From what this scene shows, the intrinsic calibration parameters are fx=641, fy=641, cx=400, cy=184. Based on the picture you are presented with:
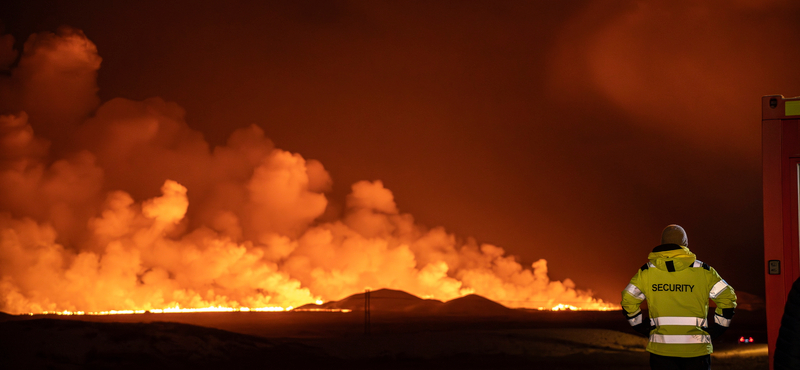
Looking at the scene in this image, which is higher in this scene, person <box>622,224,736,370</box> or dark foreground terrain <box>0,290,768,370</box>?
person <box>622,224,736,370</box>

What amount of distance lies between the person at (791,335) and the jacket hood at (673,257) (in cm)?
267

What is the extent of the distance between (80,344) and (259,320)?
13277 mm

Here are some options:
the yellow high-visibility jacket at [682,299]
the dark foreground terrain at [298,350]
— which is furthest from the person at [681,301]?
the dark foreground terrain at [298,350]

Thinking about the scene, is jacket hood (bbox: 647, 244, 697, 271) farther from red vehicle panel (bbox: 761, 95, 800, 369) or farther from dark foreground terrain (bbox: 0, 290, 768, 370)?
dark foreground terrain (bbox: 0, 290, 768, 370)

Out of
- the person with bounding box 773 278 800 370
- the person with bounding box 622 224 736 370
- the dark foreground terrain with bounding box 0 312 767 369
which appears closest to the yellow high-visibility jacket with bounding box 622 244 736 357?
the person with bounding box 622 224 736 370

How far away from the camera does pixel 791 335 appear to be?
188cm

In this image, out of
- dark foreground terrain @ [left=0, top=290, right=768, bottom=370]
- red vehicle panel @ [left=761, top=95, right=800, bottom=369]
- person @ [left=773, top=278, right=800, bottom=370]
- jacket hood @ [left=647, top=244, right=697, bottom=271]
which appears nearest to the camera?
person @ [left=773, top=278, right=800, bottom=370]

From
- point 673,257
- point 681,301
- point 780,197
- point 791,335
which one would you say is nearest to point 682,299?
point 681,301

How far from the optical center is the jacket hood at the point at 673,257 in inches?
177

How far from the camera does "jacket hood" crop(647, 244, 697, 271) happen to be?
4492 mm

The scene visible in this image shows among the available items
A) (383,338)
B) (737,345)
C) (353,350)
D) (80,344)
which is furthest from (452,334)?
(80,344)

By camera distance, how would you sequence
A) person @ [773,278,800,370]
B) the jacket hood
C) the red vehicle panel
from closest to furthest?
person @ [773,278,800,370]
the red vehicle panel
the jacket hood

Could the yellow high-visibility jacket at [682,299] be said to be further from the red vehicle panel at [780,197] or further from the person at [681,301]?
the red vehicle panel at [780,197]

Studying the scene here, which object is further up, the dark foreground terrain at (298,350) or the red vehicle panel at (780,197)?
the red vehicle panel at (780,197)
